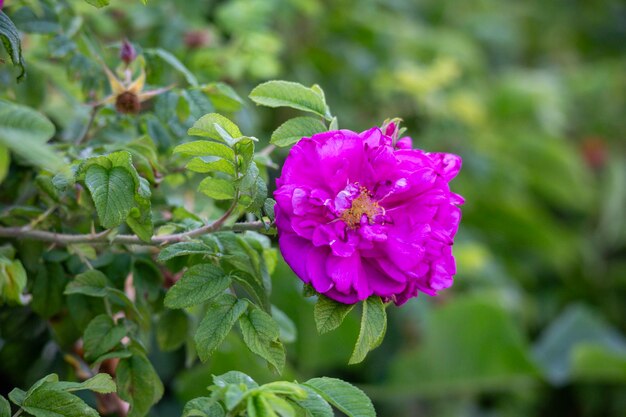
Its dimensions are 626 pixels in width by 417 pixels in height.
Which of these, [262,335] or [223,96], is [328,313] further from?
[223,96]

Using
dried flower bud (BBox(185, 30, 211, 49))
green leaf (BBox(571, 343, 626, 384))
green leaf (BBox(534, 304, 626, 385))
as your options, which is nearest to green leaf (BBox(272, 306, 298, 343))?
dried flower bud (BBox(185, 30, 211, 49))

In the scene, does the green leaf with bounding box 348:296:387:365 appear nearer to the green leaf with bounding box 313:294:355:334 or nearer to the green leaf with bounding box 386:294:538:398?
the green leaf with bounding box 313:294:355:334

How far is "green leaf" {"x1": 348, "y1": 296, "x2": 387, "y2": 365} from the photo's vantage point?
29.2 inches

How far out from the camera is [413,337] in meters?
2.18

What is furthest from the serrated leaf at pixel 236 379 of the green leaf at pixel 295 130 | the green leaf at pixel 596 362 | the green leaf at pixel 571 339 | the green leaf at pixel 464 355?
the green leaf at pixel 571 339

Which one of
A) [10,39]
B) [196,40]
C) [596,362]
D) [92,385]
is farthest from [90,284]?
[596,362]

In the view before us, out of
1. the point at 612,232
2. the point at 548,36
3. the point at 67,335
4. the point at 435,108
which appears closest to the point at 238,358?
the point at 67,335

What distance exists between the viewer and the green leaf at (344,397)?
745 mm

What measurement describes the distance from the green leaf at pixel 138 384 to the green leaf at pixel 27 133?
25 centimetres

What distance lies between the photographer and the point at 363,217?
760 millimetres

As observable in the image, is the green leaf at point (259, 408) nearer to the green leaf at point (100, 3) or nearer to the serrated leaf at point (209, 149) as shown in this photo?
the serrated leaf at point (209, 149)

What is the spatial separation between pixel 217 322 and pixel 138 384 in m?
0.18

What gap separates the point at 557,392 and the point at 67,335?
6.95ft

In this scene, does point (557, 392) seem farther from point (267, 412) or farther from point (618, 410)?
point (267, 412)
